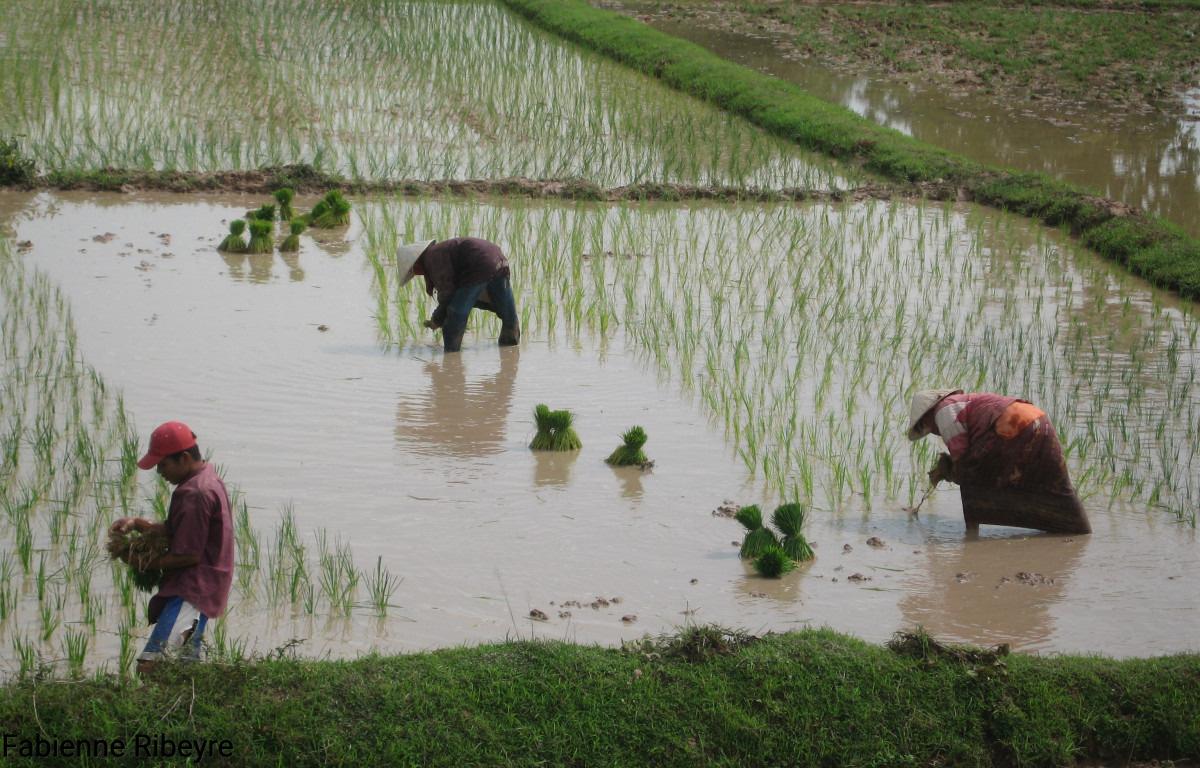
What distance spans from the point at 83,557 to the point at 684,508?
2.19 m

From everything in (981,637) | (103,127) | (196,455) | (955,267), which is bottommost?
(981,637)

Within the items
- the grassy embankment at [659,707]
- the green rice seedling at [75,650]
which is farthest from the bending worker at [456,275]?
the grassy embankment at [659,707]

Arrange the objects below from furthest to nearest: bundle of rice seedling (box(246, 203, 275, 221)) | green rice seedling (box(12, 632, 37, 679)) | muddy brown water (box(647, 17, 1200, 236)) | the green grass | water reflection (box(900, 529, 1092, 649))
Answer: the green grass, muddy brown water (box(647, 17, 1200, 236)), bundle of rice seedling (box(246, 203, 275, 221)), water reflection (box(900, 529, 1092, 649)), green rice seedling (box(12, 632, 37, 679))

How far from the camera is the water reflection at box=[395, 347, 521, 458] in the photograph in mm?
5707

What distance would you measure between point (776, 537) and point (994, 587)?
77 cm

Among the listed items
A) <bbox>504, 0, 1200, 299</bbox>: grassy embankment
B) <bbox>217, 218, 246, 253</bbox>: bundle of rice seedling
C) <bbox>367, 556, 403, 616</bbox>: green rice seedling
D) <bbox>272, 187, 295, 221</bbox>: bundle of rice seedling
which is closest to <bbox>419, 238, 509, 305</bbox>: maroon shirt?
<bbox>217, 218, 246, 253</bbox>: bundle of rice seedling

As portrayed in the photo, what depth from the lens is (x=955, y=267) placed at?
8.64 metres

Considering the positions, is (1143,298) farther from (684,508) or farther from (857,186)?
(684,508)

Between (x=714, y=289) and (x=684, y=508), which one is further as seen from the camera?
(x=714, y=289)

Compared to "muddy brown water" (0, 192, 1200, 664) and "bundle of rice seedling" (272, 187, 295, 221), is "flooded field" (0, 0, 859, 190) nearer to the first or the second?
"bundle of rice seedling" (272, 187, 295, 221)

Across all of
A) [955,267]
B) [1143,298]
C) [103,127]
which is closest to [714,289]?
[955,267]

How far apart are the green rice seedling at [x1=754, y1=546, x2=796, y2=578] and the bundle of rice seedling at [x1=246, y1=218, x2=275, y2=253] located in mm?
5092

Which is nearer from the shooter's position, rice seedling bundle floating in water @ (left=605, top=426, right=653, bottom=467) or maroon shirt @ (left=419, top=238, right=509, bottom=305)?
rice seedling bundle floating in water @ (left=605, top=426, right=653, bottom=467)

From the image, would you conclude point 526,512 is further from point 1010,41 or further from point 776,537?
point 1010,41
